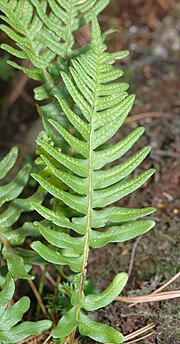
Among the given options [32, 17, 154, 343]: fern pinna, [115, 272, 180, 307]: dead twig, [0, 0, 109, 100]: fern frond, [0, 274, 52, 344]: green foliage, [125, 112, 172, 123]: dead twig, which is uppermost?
[0, 0, 109, 100]: fern frond

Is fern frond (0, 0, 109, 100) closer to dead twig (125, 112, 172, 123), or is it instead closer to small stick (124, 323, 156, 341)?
small stick (124, 323, 156, 341)

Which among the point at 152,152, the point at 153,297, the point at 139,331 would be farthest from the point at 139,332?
the point at 152,152

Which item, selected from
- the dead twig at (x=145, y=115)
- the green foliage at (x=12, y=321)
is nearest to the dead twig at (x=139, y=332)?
the green foliage at (x=12, y=321)

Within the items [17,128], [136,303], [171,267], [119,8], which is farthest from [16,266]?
[119,8]

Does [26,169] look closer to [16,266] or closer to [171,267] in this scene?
[16,266]

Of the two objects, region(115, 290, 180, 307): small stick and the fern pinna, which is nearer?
the fern pinna

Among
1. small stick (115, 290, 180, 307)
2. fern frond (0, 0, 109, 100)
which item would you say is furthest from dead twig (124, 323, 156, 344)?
fern frond (0, 0, 109, 100)

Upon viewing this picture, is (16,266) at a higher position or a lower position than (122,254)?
higher
